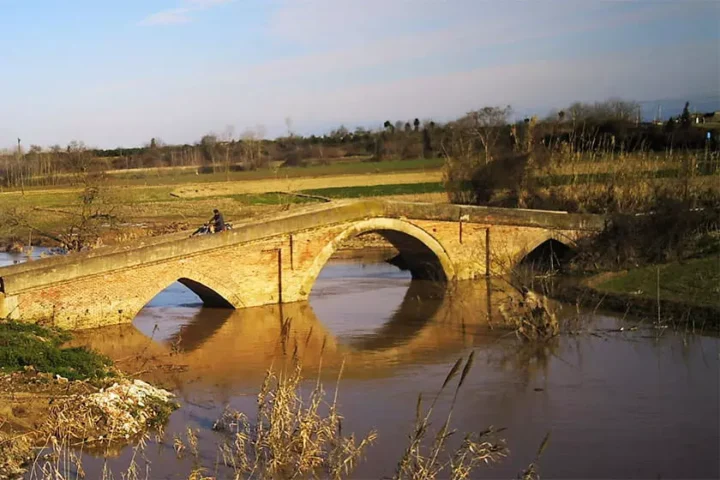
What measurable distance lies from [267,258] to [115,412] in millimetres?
9178

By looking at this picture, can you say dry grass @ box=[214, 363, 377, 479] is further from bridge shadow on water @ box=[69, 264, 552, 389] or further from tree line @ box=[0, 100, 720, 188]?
tree line @ box=[0, 100, 720, 188]

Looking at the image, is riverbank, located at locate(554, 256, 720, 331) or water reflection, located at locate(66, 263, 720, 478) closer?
water reflection, located at locate(66, 263, 720, 478)

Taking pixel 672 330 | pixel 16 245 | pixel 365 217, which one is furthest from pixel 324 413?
pixel 16 245

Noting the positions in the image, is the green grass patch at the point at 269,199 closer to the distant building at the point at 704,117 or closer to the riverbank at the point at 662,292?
the distant building at the point at 704,117

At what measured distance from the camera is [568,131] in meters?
42.7

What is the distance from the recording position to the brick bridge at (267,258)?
17.5m

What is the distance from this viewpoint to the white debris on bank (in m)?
11.5

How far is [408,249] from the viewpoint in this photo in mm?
25219

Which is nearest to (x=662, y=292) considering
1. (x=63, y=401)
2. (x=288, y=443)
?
(x=288, y=443)

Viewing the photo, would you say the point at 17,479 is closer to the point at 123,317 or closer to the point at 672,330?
the point at 123,317

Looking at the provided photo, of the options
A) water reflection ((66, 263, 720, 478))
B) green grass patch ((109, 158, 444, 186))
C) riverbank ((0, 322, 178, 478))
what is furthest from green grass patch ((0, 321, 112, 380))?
green grass patch ((109, 158, 444, 186))

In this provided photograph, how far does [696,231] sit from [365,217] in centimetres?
884

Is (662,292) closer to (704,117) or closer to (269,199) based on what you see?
(269,199)

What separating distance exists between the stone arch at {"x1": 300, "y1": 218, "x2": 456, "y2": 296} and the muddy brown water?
112 cm
